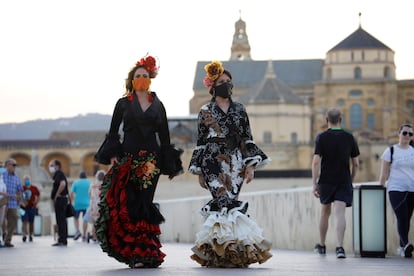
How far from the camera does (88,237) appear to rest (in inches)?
848

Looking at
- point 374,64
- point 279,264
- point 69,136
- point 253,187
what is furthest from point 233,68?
point 279,264

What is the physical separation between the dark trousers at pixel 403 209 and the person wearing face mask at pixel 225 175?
2.82 m

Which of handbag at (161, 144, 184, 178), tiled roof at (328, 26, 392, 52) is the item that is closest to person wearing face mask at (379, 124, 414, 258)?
handbag at (161, 144, 184, 178)

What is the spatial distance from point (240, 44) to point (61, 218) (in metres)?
130

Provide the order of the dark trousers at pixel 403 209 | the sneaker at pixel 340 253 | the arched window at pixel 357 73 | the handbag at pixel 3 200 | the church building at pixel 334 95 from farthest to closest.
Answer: the arched window at pixel 357 73, the church building at pixel 334 95, the handbag at pixel 3 200, the dark trousers at pixel 403 209, the sneaker at pixel 340 253

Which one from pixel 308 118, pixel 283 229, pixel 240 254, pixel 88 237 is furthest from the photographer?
pixel 308 118

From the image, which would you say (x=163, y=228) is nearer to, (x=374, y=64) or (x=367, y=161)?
(x=367, y=161)

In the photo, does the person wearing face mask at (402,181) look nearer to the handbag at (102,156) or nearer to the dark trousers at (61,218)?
the handbag at (102,156)

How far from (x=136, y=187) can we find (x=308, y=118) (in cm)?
10223

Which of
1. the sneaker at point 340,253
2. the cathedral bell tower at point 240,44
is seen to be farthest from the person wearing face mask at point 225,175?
the cathedral bell tower at point 240,44

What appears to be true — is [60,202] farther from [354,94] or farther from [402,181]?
[354,94]

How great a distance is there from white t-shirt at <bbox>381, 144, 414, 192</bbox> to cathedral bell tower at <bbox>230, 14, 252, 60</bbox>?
439 feet

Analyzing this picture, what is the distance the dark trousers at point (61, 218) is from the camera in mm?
18828

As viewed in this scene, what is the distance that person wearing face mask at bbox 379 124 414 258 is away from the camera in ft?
42.7
